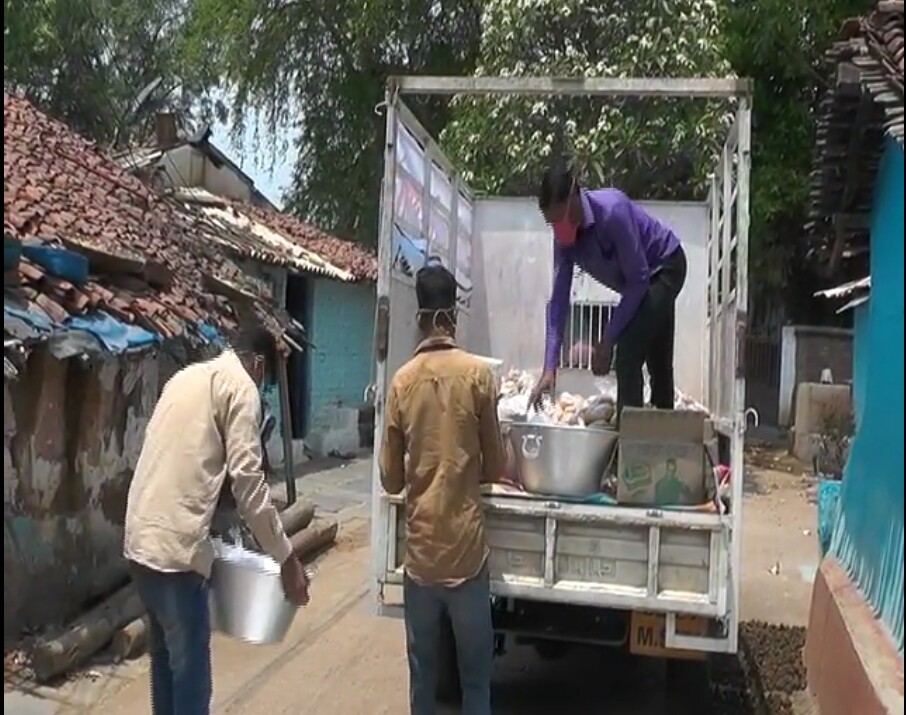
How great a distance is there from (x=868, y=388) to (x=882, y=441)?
2.41 feet

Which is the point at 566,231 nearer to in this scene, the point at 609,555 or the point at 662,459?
the point at 662,459

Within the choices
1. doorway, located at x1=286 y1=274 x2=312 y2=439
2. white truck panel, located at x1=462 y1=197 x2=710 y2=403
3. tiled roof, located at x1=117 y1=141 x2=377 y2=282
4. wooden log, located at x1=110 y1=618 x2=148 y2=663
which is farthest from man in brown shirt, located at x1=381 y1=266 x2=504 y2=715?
doorway, located at x1=286 y1=274 x2=312 y2=439

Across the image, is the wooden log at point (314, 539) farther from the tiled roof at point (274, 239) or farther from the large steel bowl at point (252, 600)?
the large steel bowl at point (252, 600)

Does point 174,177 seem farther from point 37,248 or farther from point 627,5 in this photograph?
point 37,248

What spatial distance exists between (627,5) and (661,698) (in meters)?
9.45

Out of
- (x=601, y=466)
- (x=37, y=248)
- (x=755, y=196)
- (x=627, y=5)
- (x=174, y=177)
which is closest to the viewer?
(x=601, y=466)

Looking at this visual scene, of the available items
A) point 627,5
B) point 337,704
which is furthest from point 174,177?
point 337,704

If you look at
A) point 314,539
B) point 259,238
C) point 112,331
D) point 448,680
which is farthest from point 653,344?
point 259,238

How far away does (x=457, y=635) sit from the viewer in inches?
177

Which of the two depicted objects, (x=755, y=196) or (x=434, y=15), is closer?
(x=755, y=196)

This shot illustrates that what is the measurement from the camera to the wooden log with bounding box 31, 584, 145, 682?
616cm

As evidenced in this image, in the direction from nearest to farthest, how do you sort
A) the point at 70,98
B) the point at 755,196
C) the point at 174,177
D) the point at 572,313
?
1. the point at 572,313
2. the point at 755,196
3. the point at 174,177
4. the point at 70,98

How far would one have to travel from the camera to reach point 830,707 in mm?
5141

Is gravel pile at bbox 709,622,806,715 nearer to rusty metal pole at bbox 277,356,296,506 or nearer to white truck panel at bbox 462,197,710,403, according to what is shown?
white truck panel at bbox 462,197,710,403
